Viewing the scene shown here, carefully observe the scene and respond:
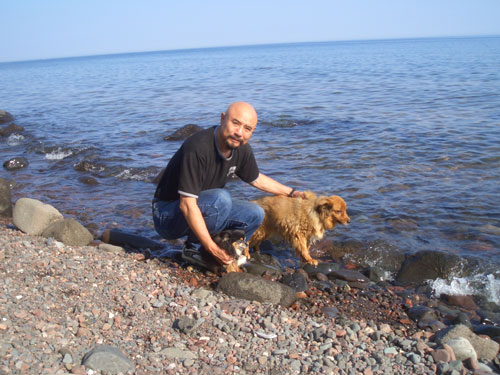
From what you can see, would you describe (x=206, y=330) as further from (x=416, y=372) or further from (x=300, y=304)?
(x=416, y=372)

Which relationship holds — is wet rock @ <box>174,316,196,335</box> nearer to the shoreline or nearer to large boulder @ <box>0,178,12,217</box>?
the shoreline

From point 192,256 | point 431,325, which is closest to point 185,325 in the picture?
point 192,256

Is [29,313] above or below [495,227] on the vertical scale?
above

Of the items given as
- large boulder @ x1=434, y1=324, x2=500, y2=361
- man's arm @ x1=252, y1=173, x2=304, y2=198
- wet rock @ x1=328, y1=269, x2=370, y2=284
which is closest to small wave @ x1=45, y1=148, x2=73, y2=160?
man's arm @ x1=252, y1=173, x2=304, y2=198

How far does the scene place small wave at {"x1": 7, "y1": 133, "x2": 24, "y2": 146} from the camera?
16844 mm

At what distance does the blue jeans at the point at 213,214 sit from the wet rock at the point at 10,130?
1594cm

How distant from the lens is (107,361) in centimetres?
336

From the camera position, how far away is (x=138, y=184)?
10.7 metres

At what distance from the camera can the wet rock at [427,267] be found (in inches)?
246

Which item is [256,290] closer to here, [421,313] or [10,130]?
[421,313]

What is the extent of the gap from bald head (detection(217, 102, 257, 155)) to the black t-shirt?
15 cm

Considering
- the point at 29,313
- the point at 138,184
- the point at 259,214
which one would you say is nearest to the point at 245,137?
the point at 259,214

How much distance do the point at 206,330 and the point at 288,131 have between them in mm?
12148

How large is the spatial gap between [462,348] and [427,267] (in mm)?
2417
